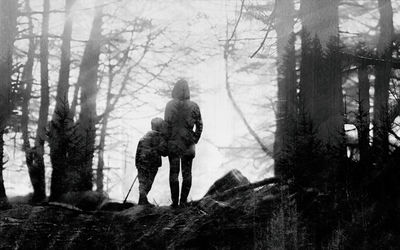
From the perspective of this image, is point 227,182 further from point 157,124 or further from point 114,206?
point 114,206

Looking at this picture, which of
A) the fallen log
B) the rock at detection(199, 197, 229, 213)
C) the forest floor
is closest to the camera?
the forest floor

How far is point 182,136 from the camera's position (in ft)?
31.3

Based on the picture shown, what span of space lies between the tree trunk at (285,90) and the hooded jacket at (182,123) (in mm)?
1624

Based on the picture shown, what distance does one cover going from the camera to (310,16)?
10.2 m

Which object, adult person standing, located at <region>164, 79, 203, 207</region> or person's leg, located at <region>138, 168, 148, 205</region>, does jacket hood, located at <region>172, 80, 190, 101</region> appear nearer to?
adult person standing, located at <region>164, 79, 203, 207</region>

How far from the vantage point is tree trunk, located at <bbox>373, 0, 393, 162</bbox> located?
756 centimetres

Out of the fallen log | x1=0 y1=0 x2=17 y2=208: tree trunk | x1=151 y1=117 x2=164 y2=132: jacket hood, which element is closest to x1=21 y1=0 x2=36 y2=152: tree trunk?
x1=0 y1=0 x2=17 y2=208: tree trunk

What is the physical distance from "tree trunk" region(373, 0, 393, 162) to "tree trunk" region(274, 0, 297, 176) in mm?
1365

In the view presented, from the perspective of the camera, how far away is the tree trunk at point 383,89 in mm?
7559

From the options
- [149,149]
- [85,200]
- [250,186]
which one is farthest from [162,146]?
[85,200]

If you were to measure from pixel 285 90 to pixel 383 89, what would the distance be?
2.26 meters

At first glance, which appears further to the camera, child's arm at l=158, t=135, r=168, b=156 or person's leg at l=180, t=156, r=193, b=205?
child's arm at l=158, t=135, r=168, b=156

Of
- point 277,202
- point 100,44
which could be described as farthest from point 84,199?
point 100,44

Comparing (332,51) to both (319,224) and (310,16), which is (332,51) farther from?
(319,224)
